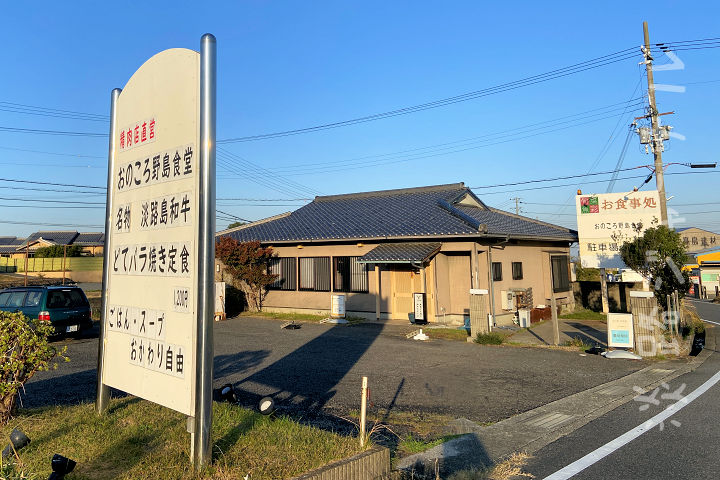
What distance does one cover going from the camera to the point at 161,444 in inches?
164

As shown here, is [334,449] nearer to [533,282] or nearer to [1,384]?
[1,384]

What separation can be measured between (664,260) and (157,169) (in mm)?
11950

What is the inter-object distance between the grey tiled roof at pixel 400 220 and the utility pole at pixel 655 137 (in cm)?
385

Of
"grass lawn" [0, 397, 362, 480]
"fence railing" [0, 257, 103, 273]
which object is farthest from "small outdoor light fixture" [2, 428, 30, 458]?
"fence railing" [0, 257, 103, 273]

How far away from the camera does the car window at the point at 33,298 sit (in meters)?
12.1

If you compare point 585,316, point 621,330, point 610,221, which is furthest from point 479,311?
point 610,221

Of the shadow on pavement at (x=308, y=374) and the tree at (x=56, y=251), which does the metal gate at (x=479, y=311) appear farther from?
the tree at (x=56, y=251)

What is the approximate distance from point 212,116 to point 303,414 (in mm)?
4153

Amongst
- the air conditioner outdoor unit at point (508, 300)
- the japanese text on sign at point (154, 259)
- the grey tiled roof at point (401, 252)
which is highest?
the grey tiled roof at point (401, 252)

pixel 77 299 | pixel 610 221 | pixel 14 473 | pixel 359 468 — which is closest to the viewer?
pixel 14 473

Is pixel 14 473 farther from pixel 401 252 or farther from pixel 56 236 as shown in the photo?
pixel 56 236

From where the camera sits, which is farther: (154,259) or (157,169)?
(157,169)

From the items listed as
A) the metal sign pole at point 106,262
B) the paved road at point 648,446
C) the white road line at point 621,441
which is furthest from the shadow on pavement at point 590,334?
the metal sign pole at point 106,262

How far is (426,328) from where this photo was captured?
1406 centimetres
